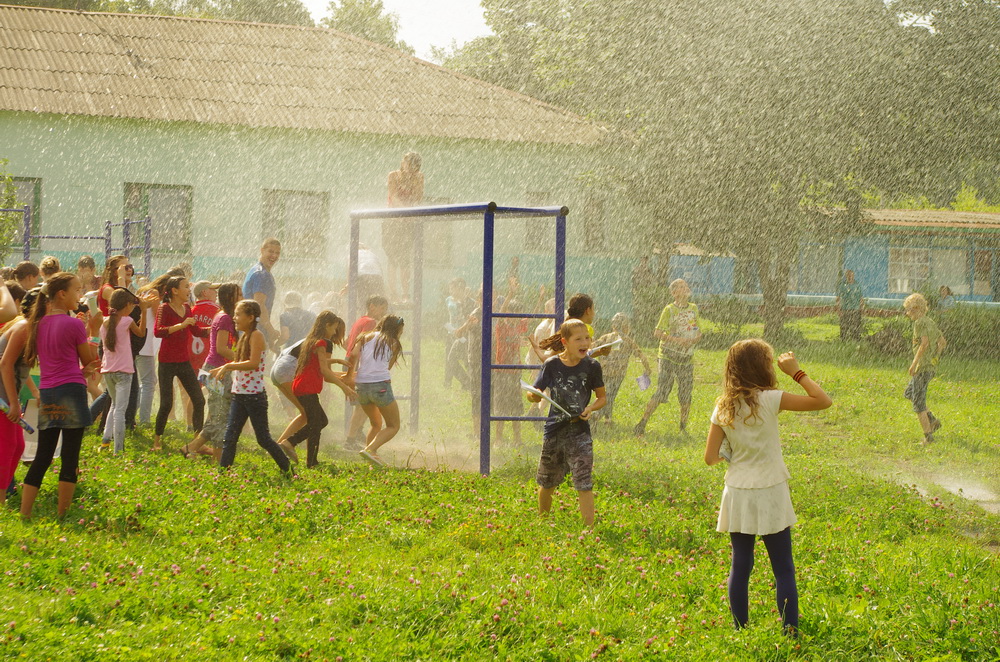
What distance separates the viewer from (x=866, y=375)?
2111cm

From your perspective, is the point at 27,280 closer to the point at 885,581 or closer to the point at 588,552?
the point at 588,552

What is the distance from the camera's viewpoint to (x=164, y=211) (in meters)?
25.1

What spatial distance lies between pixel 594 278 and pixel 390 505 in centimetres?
2040

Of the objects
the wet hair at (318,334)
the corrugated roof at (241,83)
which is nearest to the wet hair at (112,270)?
the wet hair at (318,334)

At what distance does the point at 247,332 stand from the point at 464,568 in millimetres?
3389

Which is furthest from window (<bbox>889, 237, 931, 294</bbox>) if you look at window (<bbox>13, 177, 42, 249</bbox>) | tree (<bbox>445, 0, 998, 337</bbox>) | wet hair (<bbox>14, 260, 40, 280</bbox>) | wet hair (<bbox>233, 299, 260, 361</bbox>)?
wet hair (<bbox>14, 260, 40, 280</bbox>)

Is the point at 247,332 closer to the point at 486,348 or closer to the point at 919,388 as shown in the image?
the point at 486,348

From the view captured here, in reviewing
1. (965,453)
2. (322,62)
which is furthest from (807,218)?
(965,453)

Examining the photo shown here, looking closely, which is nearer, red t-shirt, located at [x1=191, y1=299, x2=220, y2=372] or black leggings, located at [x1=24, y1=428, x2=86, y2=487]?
black leggings, located at [x1=24, y1=428, x2=86, y2=487]

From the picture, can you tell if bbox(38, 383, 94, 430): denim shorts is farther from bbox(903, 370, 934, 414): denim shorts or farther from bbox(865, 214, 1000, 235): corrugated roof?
bbox(865, 214, 1000, 235): corrugated roof

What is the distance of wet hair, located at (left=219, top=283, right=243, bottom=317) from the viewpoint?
911 cm

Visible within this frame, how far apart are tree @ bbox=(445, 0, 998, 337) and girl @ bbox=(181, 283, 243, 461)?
18.5 metres

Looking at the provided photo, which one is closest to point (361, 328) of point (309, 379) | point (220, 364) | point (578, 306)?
point (309, 379)

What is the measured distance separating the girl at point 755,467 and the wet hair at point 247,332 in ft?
15.2
